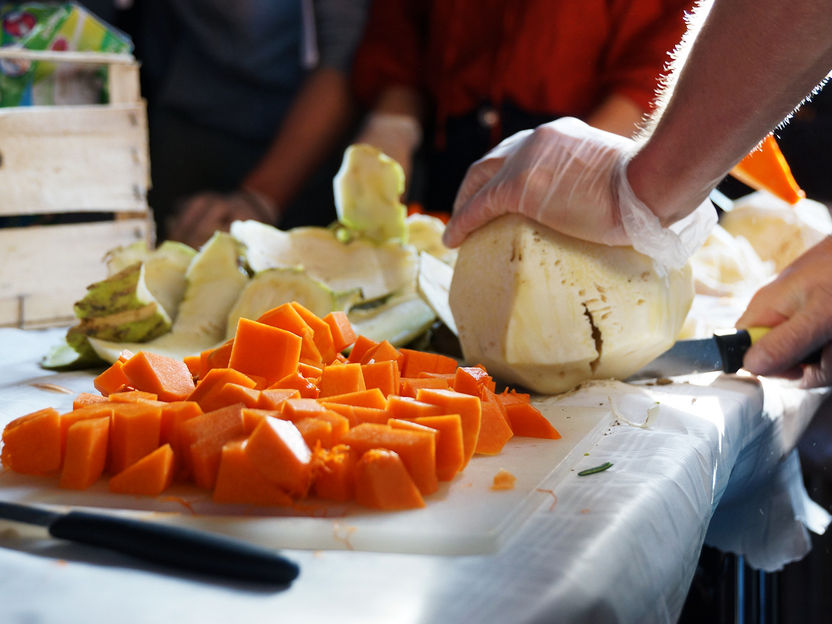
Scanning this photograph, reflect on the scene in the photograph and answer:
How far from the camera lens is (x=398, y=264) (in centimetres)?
146

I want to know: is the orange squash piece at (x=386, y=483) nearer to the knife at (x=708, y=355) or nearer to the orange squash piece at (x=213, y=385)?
the orange squash piece at (x=213, y=385)

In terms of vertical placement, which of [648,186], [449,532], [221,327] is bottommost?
[221,327]

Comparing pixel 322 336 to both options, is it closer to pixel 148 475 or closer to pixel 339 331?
pixel 339 331

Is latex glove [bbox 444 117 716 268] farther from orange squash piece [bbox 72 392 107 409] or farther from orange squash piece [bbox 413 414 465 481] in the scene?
orange squash piece [bbox 72 392 107 409]

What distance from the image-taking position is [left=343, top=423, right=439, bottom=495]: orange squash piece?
0.73 meters

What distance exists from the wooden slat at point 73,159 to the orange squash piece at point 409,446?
107 cm

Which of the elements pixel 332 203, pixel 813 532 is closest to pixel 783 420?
pixel 813 532

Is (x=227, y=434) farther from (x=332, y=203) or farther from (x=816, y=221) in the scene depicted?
(x=332, y=203)

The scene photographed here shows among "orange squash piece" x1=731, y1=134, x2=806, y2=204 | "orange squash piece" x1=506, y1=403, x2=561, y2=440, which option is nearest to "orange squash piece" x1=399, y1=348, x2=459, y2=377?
"orange squash piece" x1=506, y1=403, x2=561, y2=440

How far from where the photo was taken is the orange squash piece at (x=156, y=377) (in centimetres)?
89

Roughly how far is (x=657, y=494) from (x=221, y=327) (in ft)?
2.66

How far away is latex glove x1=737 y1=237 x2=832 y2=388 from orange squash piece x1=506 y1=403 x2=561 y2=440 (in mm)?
418

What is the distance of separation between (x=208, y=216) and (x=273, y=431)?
5.34 ft

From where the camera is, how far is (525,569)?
61cm
